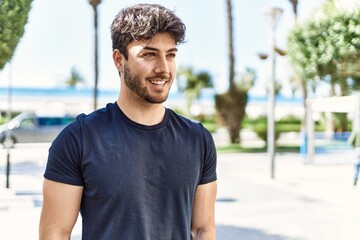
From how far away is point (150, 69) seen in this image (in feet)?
4.86

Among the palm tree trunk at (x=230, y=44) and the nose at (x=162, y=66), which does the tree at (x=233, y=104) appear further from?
the nose at (x=162, y=66)

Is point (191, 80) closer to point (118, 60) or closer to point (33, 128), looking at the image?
point (33, 128)

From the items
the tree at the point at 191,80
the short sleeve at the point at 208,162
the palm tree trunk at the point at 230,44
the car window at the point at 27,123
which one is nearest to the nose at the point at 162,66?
the short sleeve at the point at 208,162

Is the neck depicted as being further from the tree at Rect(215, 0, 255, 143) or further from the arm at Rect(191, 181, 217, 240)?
the tree at Rect(215, 0, 255, 143)

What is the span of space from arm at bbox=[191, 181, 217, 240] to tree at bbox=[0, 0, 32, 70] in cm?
371

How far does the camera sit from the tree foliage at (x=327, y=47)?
11874 mm

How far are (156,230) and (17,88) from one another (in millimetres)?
37206

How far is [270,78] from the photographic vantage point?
39.9 feet

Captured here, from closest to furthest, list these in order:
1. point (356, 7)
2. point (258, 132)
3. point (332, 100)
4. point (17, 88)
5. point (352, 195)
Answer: point (352, 195), point (356, 7), point (332, 100), point (258, 132), point (17, 88)

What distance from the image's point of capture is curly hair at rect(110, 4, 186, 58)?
147 centimetres

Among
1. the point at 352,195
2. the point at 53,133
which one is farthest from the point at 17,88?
the point at 352,195

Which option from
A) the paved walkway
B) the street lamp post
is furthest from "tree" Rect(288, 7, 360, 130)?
the paved walkway

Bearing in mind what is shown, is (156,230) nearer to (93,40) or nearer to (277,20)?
(277,20)

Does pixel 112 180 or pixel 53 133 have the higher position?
pixel 112 180
